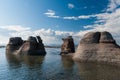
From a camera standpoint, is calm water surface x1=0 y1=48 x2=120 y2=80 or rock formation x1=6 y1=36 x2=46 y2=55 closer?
calm water surface x1=0 y1=48 x2=120 y2=80

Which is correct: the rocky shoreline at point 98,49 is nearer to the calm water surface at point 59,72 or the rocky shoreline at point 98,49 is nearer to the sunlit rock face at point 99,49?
the sunlit rock face at point 99,49

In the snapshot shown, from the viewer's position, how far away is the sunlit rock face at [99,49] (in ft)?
172

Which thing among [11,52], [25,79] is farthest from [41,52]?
[25,79]

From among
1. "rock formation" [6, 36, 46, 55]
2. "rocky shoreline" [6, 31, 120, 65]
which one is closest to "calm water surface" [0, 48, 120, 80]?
"rocky shoreline" [6, 31, 120, 65]

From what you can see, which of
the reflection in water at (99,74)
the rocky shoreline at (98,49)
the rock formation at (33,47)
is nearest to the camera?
the reflection in water at (99,74)

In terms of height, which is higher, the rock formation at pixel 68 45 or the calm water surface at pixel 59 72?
the rock formation at pixel 68 45

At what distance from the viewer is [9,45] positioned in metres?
105

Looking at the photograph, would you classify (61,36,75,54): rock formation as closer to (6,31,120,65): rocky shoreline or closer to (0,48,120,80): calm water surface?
(6,31,120,65): rocky shoreline

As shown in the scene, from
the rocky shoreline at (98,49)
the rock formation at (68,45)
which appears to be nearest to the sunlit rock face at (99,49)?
the rocky shoreline at (98,49)

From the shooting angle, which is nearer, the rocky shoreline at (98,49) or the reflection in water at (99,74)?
the reflection in water at (99,74)

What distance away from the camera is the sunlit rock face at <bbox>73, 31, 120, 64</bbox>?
52.4 meters

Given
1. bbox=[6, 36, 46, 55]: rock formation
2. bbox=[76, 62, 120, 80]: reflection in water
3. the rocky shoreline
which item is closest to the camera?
bbox=[76, 62, 120, 80]: reflection in water

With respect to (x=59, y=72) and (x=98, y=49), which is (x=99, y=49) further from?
(x=59, y=72)

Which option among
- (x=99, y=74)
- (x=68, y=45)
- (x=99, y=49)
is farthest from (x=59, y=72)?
(x=68, y=45)
